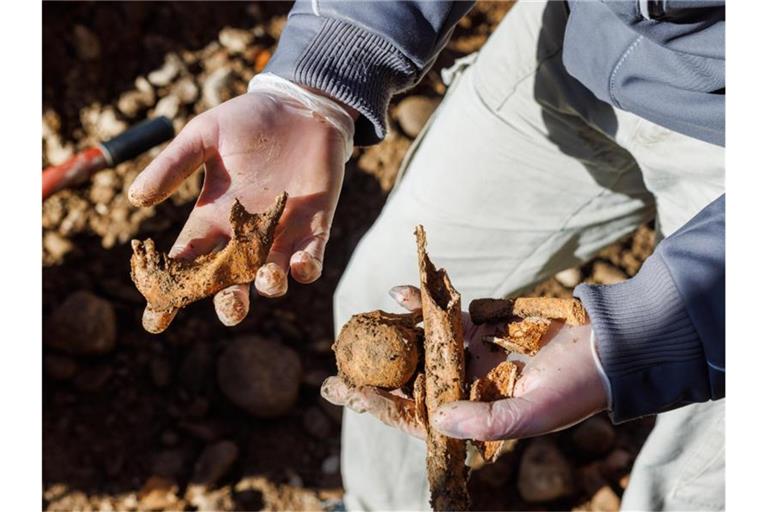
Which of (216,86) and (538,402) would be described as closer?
(538,402)

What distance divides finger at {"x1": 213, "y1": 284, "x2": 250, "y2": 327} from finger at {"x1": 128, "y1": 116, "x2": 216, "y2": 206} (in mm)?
276

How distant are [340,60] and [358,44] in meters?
0.06

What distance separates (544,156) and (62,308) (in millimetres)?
1941

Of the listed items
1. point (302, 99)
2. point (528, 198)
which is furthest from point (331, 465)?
point (302, 99)

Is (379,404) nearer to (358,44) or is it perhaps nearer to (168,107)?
(358,44)

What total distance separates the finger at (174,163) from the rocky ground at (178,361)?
4.28 feet

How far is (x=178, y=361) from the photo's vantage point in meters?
2.99

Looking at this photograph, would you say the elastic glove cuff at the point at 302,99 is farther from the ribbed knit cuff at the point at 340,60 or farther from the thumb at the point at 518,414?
the thumb at the point at 518,414

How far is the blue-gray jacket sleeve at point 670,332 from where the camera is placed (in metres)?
1.43

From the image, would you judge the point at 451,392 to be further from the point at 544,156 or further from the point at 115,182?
the point at 115,182

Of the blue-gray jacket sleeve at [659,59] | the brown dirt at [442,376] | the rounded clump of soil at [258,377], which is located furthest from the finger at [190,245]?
the rounded clump of soil at [258,377]

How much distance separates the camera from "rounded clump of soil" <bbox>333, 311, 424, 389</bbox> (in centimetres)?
162

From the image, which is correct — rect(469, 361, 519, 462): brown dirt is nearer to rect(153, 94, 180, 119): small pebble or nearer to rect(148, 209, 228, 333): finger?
rect(148, 209, 228, 333): finger

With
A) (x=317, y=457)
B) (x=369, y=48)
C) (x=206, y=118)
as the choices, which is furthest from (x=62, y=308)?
(x=369, y=48)
